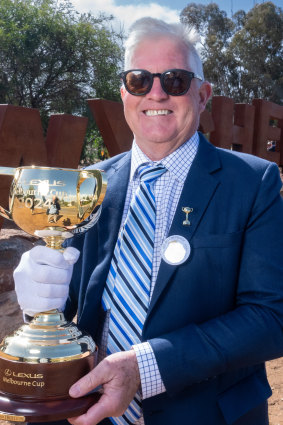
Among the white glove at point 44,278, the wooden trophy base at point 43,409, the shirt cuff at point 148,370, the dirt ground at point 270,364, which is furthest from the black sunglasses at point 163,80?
the dirt ground at point 270,364

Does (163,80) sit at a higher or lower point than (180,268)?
higher

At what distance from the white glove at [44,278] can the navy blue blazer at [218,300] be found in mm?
261

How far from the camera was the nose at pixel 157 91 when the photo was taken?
1717mm

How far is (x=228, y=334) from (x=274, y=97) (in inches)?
1007

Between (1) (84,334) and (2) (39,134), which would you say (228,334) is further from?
(2) (39,134)

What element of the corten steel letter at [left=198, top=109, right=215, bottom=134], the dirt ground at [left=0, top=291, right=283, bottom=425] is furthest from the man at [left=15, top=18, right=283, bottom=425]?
the corten steel letter at [left=198, top=109, right=215, bottom=134]

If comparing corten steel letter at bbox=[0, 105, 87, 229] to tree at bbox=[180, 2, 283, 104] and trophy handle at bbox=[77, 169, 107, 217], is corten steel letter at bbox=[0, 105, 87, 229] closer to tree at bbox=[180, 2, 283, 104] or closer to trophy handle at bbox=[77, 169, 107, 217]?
trophy handle at bbox=[77, 169, 107, 217]

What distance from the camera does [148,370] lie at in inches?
56.0

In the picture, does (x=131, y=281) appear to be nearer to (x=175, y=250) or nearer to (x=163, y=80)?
(x=175, y=250)

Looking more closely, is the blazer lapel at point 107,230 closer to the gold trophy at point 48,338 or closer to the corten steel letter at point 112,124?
the gold trophy at point 48,338

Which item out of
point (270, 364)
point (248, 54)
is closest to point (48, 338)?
point (270, 364)

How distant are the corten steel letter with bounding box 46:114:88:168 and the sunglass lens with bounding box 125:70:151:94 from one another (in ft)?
13.0

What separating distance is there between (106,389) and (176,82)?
0.98 m

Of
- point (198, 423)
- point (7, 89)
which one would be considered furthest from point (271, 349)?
point (7, 89)
